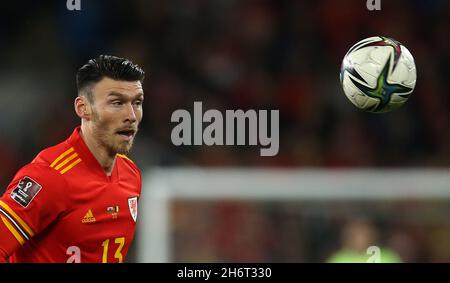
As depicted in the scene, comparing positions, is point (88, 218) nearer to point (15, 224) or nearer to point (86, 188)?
point (86, 188)

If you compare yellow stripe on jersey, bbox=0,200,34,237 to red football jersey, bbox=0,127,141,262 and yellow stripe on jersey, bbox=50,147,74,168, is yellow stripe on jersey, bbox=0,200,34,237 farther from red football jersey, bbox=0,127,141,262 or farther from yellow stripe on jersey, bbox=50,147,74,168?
yellow stripe on jersey, bbox=50,147,74,168

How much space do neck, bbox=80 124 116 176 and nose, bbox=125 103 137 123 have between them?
0.58 feet

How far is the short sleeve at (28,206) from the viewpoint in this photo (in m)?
4.01

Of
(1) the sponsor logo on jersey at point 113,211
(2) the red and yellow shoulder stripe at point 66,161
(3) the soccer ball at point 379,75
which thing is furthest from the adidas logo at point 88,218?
(3) the soccer ball at point 379,75

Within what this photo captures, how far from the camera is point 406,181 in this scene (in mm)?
7676

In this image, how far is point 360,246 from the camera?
7.12 m

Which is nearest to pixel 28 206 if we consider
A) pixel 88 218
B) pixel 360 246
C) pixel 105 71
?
pixel 88 218

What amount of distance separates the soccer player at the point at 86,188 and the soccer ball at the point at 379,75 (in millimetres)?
1248

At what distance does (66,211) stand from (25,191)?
0.77ft

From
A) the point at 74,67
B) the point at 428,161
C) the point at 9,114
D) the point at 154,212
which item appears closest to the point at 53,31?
the point at 74,67

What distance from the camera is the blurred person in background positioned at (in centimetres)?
696

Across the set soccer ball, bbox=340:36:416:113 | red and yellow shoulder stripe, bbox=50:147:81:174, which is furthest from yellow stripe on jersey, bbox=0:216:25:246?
soccer ball, bbox=340:36:416:113

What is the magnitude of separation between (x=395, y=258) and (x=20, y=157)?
3307 millimetres

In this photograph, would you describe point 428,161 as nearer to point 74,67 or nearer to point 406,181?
point 406,181
